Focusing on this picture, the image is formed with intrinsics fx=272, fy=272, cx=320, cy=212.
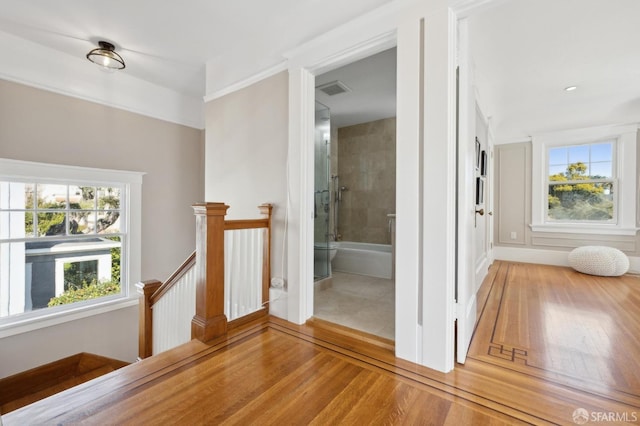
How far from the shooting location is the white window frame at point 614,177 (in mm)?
3984

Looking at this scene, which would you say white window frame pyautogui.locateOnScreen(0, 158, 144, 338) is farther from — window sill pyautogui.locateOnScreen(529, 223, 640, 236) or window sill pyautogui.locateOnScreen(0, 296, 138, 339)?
window sill pyautogui.locateOnScreen(529, 223, 640, 236)

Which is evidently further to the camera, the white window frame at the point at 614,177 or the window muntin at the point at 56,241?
the white window frame at the point at 614,177

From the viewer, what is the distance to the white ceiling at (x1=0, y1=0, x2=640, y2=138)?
81.0 inches

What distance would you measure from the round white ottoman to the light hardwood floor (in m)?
2.18

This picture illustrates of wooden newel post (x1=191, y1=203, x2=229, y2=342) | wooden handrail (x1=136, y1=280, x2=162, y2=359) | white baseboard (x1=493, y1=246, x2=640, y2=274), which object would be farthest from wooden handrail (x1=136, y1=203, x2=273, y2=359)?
white baseboard (x1=493, y1=246, x2=640, y2=274)

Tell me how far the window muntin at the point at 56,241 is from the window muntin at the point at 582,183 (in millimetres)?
6576

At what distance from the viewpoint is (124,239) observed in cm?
343

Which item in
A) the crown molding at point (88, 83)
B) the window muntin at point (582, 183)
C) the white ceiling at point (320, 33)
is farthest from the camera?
the window muntin at point (582, 183)

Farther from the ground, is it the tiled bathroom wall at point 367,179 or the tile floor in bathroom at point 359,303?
the tiled bathroom wall at point 367,179

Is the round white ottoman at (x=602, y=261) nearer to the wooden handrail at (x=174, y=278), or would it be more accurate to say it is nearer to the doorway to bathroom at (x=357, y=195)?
the doorway to bathroom at (x=357, y=195)

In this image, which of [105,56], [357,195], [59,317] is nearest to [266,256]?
[59,317]

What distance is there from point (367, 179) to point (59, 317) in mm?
4452

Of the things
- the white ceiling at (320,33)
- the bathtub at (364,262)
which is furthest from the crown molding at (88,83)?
the bathtub at (364,262)

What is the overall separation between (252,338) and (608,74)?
433cm
